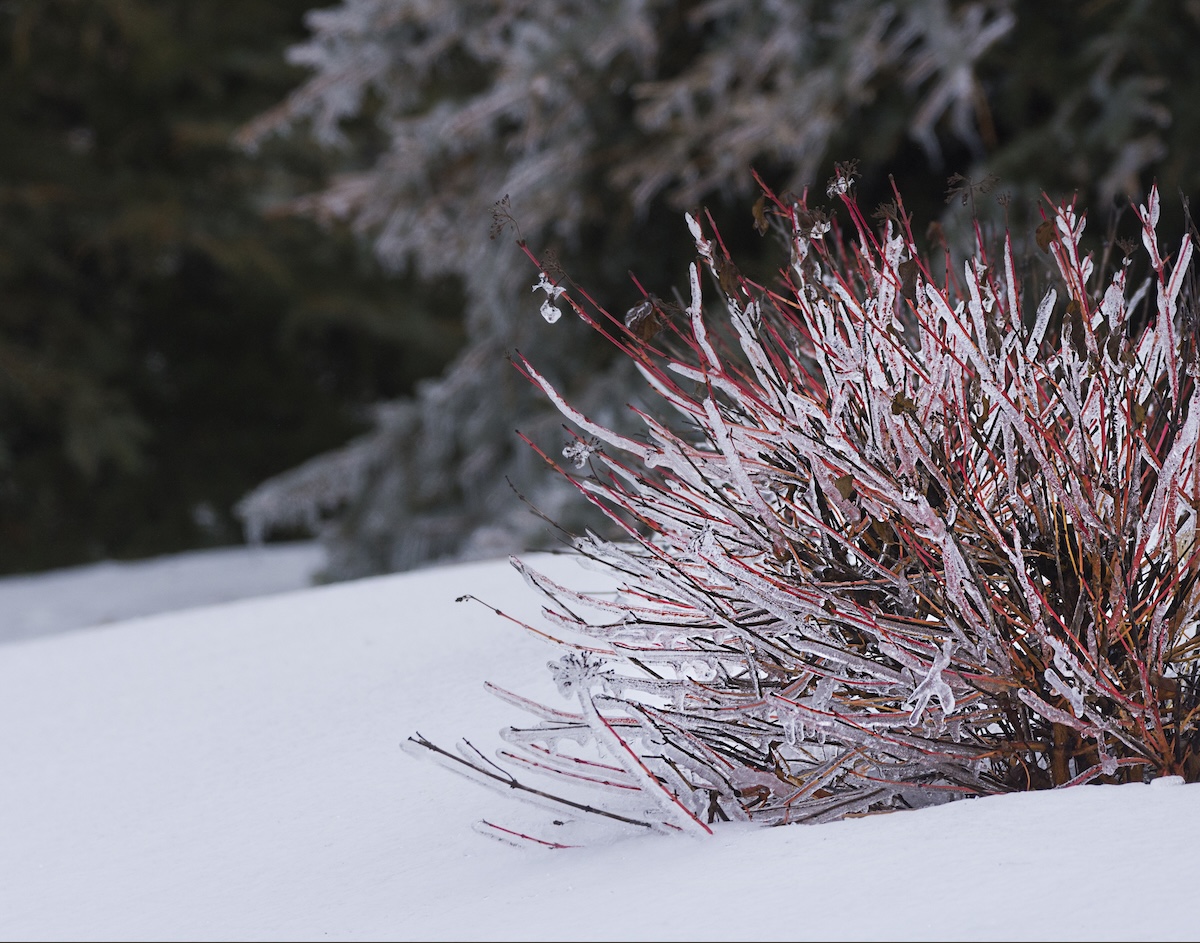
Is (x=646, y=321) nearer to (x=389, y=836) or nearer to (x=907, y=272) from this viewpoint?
(x=907, y=272)

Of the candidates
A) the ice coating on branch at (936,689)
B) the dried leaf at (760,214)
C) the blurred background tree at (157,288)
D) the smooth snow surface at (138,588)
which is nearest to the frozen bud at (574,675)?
the ice coating on branch at (936,689)

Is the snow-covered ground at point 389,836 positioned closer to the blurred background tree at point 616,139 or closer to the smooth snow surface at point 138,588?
the blurred background tree at point 616,139

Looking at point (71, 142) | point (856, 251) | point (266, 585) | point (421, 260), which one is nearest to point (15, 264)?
point (71, 142)

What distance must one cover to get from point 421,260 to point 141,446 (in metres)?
5.88

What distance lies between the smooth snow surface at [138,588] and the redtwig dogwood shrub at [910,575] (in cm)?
598

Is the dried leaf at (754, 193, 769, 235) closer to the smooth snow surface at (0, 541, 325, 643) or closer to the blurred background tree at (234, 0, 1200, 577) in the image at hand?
the blurred background tree at (234, 0, 1200, 577)

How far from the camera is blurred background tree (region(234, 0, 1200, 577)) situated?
523 cm

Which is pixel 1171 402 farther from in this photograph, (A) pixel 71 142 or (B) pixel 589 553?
(A) pixel 71 142

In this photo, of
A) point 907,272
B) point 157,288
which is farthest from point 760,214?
point 157,288

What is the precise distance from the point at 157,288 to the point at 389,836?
11102 millimetres

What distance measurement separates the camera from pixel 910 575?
1.89m

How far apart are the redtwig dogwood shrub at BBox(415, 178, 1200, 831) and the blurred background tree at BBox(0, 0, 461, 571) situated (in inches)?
358

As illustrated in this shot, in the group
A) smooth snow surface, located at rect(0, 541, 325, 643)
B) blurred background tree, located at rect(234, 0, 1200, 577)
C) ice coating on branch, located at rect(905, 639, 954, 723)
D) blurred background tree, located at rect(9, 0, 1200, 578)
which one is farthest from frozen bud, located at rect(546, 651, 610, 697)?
smooth snow surface, located at rect(0, 541, 325, 643)

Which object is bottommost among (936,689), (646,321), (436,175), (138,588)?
(936,689)
